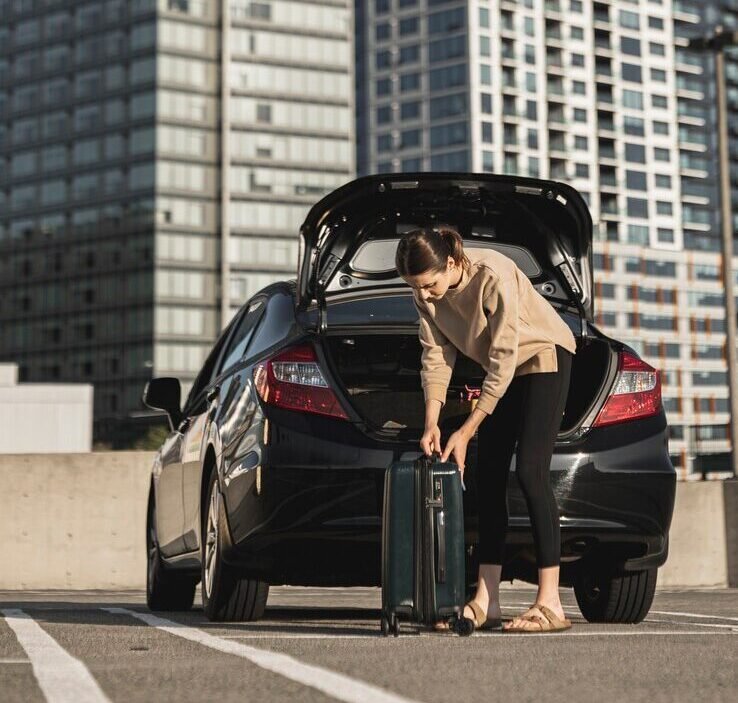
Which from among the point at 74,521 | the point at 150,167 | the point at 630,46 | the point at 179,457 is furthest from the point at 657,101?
the point at 179,457

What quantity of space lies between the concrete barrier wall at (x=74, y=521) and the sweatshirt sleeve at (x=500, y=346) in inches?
337

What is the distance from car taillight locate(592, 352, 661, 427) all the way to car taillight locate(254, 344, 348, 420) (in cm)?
111

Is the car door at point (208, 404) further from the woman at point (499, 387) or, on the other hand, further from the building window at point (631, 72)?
the building window at point (631, 72)

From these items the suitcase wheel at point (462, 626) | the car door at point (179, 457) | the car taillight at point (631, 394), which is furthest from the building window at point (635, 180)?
the suitcase wheel at point (462, 626)

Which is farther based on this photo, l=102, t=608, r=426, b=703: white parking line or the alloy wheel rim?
the alloy wheel rim

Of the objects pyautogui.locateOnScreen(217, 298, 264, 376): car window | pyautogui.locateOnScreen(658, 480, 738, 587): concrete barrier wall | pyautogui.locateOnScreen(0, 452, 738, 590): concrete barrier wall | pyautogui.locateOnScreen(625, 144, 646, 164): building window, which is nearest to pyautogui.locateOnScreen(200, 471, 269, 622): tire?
pyautogui.locateOnScreen(217, 298, 264, 376): car window

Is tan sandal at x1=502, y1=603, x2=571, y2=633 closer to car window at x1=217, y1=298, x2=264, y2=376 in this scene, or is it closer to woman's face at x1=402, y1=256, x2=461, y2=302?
woman's face at x1=402, y1=256, x2=461, y2=302

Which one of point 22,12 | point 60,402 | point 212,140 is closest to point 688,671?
point 60,402

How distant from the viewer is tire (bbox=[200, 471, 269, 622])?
7.20m

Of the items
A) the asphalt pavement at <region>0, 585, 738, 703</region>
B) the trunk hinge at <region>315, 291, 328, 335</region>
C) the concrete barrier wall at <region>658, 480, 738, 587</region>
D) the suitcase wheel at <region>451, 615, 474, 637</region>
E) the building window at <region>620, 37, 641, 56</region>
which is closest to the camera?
the asphalt pavement at <region>0, 585, 738, 703</region>

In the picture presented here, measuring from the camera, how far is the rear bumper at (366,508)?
673 centimetres

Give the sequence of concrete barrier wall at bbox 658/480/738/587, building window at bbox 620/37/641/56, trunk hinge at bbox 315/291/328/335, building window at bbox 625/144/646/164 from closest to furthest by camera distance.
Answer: trunk hinge at bbox 315/291/328/335
concrete barrier wall at bbox 658/480/738/587
building window at bbox 625/144/646/164
building window at bbox 620/37/641/56

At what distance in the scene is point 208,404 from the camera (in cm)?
800

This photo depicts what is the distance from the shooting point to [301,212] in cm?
11862
